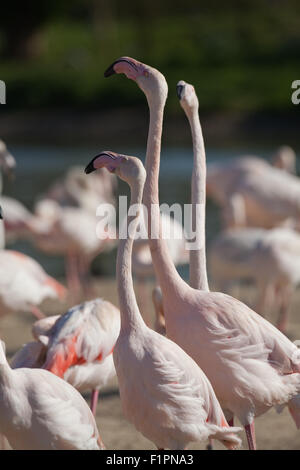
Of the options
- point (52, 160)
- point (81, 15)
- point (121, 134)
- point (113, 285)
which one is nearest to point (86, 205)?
point (113, 285)

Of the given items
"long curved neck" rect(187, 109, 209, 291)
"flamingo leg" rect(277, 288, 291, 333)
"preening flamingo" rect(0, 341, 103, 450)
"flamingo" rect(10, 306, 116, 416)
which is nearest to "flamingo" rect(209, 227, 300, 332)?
"flamingo leg" rect(277, 288, 291, 333)

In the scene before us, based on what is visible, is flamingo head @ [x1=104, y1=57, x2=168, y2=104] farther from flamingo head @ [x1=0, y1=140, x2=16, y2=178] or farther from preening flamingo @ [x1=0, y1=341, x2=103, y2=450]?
flamingo head @ [x1=0, y1=140, x2=16, y2=178]

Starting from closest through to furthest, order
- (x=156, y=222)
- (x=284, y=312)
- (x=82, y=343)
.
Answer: (x=156, y=222) → (x=82, y=343) → (x=284, y=312)

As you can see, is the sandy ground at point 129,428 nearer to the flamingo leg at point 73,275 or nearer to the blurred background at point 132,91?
the blurred background at point 132,91

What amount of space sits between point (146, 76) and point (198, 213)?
778 millimetres

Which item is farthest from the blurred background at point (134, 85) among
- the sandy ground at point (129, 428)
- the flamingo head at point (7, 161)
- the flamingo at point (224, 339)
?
the flamingo at point (224, 339)

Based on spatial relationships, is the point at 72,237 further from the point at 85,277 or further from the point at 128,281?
the point at 128,281

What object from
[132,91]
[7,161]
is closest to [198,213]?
[7,161]

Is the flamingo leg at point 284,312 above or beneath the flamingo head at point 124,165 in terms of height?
beneath

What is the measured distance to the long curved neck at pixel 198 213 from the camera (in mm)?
4789

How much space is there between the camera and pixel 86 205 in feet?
36.7

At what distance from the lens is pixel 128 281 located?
163 inches

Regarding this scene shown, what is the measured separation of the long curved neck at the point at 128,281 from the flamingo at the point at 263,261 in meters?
3.74

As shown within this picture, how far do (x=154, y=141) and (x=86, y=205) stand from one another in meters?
6.66
